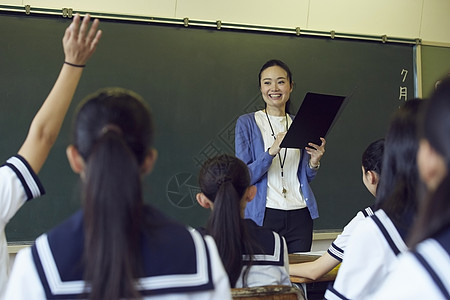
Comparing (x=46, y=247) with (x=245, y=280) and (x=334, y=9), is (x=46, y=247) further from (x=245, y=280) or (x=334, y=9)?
(x=334, y=9)

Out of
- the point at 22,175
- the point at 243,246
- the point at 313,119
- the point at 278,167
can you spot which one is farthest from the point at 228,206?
the point at 278,167

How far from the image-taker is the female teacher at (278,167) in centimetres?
286

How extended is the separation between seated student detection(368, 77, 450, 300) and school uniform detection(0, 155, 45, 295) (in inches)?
35.1

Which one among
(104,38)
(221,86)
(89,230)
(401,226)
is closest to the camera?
(89,230)

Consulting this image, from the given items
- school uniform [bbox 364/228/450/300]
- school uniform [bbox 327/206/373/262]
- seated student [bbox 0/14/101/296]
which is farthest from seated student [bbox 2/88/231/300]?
school uniform [bbox 327/206/373/262]

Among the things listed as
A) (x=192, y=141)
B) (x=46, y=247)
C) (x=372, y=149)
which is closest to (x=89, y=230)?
(x=46, y=247)

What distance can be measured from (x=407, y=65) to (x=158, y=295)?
3.78 meters

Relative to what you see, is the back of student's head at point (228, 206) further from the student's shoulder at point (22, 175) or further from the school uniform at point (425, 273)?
the school uniform at point (425, 273)

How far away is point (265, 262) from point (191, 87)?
2.16m

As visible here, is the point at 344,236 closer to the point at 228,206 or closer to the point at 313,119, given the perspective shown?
the point at 228,206

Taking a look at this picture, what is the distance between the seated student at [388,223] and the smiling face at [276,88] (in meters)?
1.51

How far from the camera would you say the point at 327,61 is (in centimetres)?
405

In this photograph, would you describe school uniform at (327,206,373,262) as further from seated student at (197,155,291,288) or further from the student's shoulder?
the student's shoulder

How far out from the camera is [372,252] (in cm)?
132
